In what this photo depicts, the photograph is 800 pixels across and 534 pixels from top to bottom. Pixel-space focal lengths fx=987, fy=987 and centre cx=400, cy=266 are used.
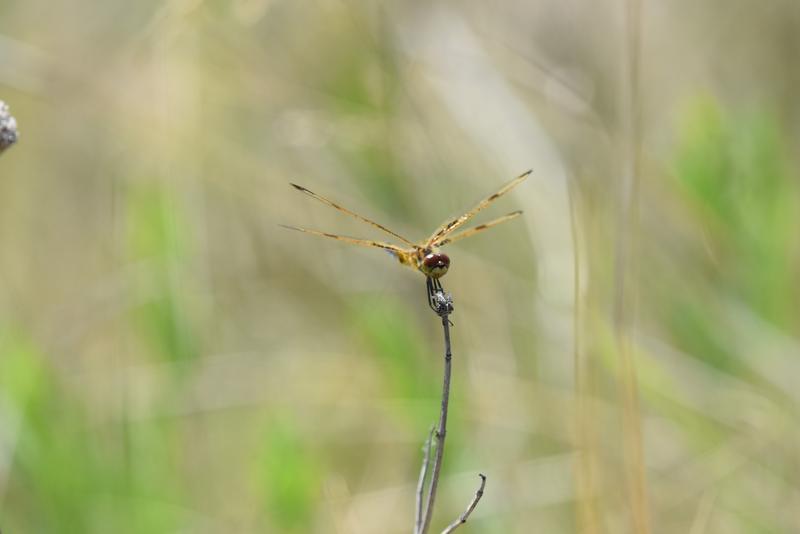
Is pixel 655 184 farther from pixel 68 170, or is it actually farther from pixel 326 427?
pixel 68 170

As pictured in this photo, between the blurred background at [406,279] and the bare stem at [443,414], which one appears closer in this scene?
the bare stem at [443,414]

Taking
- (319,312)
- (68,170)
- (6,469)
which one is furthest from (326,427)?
(68,170)

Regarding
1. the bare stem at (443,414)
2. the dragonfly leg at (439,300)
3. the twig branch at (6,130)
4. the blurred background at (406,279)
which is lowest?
the bare stem at (443,414)

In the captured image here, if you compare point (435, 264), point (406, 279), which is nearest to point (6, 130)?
point (435, 264)

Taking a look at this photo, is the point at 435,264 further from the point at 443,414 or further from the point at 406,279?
the point at 406,279

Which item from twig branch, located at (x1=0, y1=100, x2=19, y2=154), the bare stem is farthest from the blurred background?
twig branch, located at (x1=0, y1=100, x2=19, y2=154)

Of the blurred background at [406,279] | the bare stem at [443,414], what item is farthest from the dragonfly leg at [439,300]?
the blurred background at [406,279]

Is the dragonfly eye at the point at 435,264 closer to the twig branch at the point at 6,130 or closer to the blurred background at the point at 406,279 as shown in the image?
the twig branch at the point at 6,130
